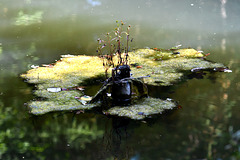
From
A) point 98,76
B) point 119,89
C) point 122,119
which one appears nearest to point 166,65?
point 98,76

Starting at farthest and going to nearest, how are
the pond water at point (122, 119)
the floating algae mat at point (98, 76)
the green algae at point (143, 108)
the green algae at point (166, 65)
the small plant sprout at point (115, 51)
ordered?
the green algae at point (166, 65)
the small plant sprout at point (115, 51)
the floating algae mat at point (98, 76)
the green algae at point (143, 108)
the pond water at point (122, 119)

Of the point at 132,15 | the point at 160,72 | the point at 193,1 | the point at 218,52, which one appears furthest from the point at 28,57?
the point at 193,1

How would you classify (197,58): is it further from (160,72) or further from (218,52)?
(160,72)

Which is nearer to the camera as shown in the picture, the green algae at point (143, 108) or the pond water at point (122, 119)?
the pond water at point (122, 119)

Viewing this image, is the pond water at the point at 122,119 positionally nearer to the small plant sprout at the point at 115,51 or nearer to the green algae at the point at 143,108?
the green algae at the point at 143,108

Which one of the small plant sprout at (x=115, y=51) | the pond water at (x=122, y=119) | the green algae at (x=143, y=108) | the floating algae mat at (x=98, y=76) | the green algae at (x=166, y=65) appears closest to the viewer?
the pond water at (x=122, y=119)

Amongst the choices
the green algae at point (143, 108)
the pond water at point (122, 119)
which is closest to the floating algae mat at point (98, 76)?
the green algae at point (143, 108)
